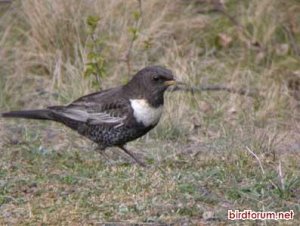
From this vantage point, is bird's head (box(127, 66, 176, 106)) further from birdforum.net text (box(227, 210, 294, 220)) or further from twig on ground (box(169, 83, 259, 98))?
twig on ground (box(169, 83, 259, 98))

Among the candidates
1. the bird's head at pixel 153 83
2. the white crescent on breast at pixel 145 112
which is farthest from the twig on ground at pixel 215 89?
the white crescent on breast at pixel 145 112

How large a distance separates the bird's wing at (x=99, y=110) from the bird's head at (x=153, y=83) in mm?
153

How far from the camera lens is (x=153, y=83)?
7918 millimetres

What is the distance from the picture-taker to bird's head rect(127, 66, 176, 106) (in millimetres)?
7848

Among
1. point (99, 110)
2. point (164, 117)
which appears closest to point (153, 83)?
point (99, 110)

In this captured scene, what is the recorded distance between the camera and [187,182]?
→ 273 inches

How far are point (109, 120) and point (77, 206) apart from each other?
5.06 ft

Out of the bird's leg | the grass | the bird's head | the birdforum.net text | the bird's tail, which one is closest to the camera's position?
the birdforum.net text

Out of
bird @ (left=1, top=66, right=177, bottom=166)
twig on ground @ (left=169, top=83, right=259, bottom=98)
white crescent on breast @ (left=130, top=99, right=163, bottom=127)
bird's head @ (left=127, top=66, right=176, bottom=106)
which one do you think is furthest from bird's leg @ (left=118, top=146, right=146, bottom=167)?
twig on ground @ (left=169, top=83, right=259, bottom=98)

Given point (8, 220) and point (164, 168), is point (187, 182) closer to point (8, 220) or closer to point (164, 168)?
point (164, 168)

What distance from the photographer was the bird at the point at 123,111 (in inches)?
306

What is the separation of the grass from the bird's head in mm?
491

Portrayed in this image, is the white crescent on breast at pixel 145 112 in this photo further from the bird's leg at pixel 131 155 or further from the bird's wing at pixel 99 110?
the bird's leg at pixel 131 155

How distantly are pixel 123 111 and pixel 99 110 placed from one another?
271mm
